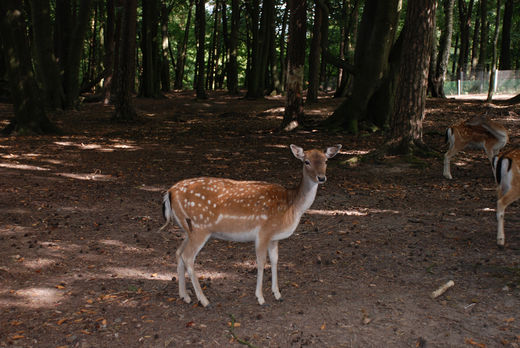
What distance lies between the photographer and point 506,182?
6.66 metres

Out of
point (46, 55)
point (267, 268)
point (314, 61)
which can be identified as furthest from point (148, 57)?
point (267, 268)

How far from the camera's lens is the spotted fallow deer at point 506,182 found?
21.3ft

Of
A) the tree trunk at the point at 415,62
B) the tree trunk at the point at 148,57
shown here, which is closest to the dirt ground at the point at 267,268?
the tree trunk at the point at 415,62

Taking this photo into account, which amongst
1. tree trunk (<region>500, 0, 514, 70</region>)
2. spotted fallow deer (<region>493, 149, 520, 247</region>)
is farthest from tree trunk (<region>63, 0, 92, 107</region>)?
tree trunk (<region>500, 0, 514, 70</region>)

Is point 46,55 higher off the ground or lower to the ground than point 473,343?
higher

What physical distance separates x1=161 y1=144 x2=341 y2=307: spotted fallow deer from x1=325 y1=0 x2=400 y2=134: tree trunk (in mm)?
11325

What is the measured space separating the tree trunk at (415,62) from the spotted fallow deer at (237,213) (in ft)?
22.2

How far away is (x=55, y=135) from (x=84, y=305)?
11.8 metres

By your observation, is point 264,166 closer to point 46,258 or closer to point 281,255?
point 281,255

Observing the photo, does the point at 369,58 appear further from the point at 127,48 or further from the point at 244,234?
the point at 244,234

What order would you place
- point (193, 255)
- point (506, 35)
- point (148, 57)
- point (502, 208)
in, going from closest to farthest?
1. point (193, 255)
2. point (502, 208)
3. point (148, 57)
4. point (506, 35)

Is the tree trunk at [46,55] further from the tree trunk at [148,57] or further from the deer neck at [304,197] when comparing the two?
the deer neck at [304,197]

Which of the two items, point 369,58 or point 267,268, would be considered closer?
point 267,268

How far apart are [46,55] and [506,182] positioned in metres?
18.3
